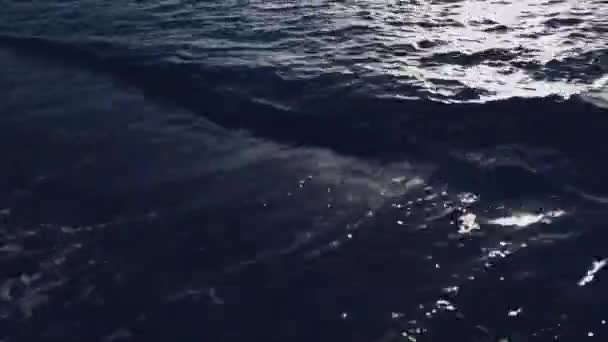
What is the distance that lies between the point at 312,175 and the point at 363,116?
2.10m

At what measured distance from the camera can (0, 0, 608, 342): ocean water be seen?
7688 millimetres

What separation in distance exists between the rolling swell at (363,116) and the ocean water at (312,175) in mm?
43

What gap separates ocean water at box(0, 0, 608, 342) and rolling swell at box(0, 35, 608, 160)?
0.14 ft

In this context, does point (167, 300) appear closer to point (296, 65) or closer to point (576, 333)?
point (576, 333)

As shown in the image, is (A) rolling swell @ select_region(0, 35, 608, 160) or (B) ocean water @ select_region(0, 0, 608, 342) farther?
(A) rolling swell @ select_region(0, 35, 608, 160)

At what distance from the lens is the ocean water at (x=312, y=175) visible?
769 centimetres

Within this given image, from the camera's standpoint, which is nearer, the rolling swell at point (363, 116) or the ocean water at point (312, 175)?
the ocean water at point (312, 175)

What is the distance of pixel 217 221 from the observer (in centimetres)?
940

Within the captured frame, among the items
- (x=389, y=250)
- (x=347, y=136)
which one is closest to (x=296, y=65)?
(x=347, y=136)

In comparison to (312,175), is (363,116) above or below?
above

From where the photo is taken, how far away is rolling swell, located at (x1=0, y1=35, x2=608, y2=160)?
1075 centimetres

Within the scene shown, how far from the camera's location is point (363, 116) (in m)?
11.7

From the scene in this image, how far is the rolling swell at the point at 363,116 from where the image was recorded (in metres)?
10.8

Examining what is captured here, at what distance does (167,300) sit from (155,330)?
1.73 feet
